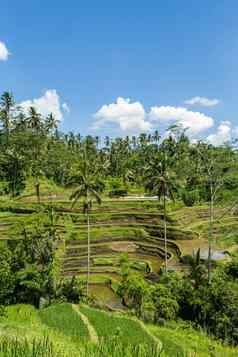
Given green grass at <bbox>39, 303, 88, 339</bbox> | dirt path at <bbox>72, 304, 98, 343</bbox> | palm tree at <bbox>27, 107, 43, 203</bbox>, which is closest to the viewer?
dirt path at <bbox>72, 304, 98, 343</bbox>

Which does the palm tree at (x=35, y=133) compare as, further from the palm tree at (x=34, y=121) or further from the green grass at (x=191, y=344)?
the green grass at (x=191, y=344)

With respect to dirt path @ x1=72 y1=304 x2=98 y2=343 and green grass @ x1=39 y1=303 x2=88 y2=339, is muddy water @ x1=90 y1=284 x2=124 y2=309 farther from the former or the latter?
green grass @ x1=39 y1=303 x2=88 y2=339

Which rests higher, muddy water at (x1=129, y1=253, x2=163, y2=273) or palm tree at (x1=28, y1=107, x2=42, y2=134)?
palm tree at (x1=28, y1=107, x2=42, y2=134)

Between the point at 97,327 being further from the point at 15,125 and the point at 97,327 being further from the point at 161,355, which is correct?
the point at 15,125

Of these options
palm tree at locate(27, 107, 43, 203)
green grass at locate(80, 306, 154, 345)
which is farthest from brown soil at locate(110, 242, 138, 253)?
palm tree at locate(27, 107, 43, 203)

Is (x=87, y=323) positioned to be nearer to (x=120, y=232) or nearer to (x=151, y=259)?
(x=151, y=259)

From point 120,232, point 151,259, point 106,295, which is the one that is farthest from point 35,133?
point 106,295
